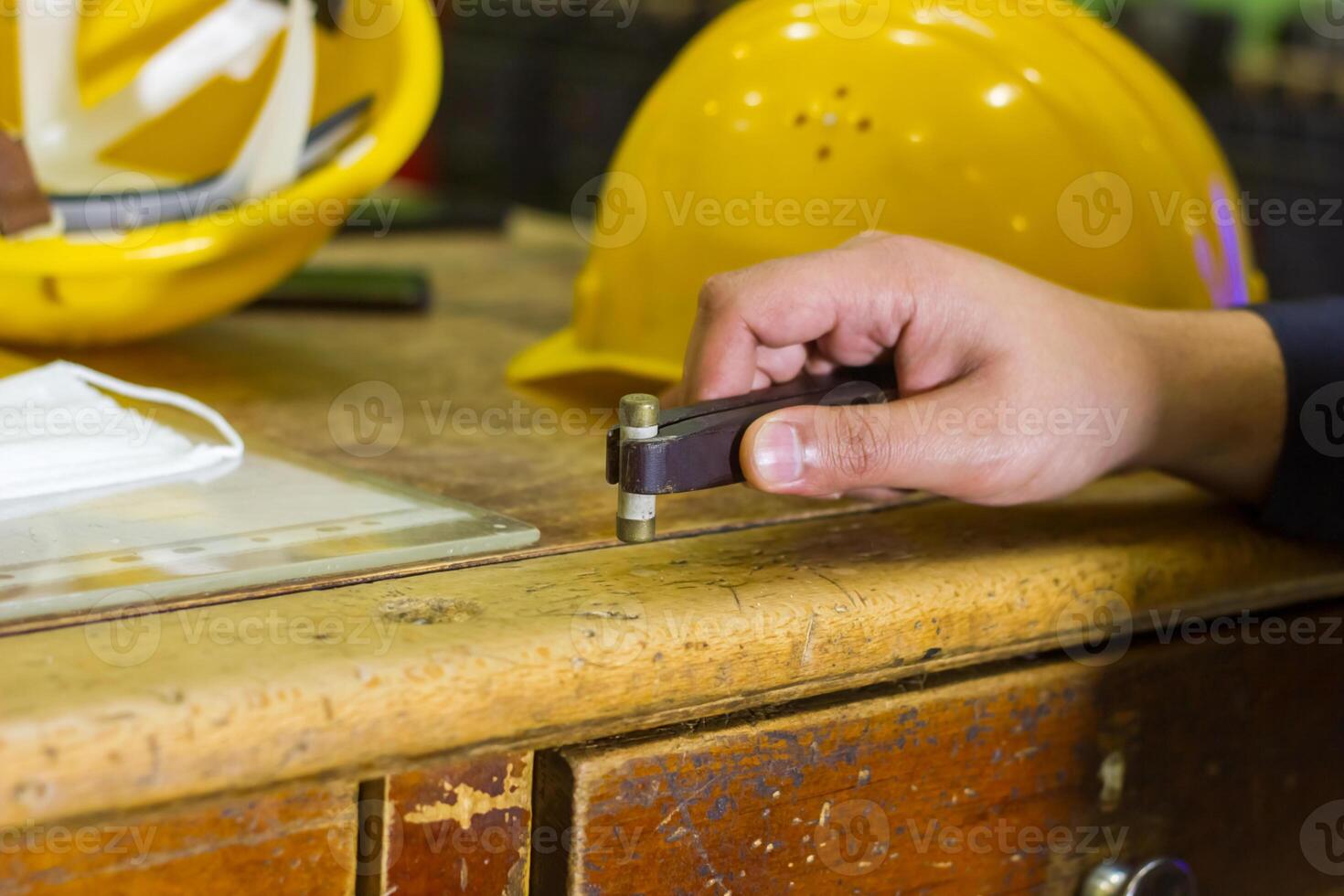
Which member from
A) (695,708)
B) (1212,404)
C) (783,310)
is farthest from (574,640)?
(1212,404)

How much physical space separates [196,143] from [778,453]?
0.55m

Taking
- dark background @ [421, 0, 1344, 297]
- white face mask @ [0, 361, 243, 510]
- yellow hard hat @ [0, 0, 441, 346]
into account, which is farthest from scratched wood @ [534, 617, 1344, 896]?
dark background @ [421, 0, 1344, 297]

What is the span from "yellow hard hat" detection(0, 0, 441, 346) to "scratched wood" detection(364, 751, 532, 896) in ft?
1.30

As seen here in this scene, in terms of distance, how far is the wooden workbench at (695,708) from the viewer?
1.28 feet

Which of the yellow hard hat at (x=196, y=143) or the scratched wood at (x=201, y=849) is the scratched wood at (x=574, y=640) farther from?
the yellow hard hat at (x=196, y=143)

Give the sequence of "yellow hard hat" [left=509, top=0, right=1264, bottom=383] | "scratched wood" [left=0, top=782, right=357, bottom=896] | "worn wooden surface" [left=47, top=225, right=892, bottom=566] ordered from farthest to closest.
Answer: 1. "yellow hard hat" [left=509, top=0, right=1264, bottom=383]
2. "worn wooden surface" [left=47, top=225, right=892, bottom=566]
3. "scratched wood" [left=0, top=782, right=357, bottom=896]

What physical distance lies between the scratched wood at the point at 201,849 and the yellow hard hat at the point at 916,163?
415 millimetres

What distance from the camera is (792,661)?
476 mm

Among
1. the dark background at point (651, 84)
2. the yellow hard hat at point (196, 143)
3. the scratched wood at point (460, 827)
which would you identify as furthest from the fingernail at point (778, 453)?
the dark background at point (651, 84)

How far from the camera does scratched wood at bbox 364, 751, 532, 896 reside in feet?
1.43

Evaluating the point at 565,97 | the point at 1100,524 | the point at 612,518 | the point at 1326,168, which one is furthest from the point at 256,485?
the point at 565,97

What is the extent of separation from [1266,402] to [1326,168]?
2174 mm

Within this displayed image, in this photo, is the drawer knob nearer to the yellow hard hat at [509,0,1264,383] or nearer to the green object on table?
the yellow hard hat at [509,0,1264,383]

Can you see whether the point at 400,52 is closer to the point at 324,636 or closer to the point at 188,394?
the point at 188,394
